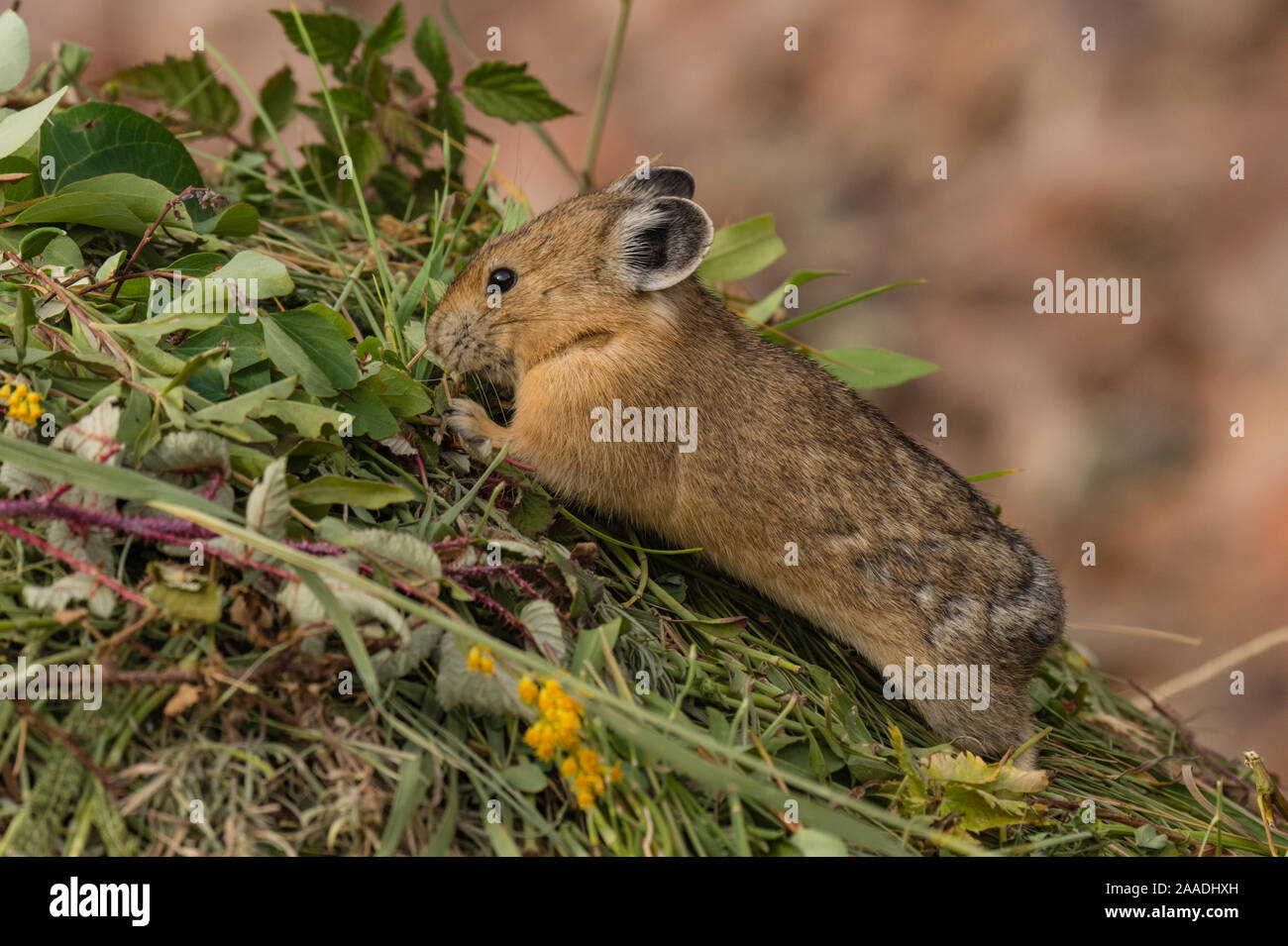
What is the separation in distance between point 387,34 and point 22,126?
160 centimetres

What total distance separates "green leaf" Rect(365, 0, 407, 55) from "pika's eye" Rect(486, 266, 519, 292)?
1.20 meters

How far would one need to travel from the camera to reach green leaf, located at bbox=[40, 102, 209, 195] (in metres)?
3.19

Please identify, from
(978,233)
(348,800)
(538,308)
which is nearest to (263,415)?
(348,800)

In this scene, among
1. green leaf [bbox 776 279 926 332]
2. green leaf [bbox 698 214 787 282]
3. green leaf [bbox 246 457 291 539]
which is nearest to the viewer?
green leaf [bbox 246 457 291 539]

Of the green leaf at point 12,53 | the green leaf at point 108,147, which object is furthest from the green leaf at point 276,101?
the green leaf at point 108,147

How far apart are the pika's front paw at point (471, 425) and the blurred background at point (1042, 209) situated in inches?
175

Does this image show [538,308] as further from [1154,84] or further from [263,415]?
[1154,84]

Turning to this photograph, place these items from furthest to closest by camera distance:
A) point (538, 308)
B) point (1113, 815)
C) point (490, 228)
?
point (490, 228), point (538, 308), point (1113, 815)

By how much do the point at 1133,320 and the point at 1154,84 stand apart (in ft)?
5.81

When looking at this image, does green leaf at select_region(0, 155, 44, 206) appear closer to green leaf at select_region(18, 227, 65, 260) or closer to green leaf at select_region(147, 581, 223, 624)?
green leaf at select_region(18, 227, 65, 260)

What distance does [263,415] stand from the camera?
2.59 metres

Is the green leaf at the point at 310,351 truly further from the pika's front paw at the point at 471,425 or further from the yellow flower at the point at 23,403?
the yellow flower at the point at 23,403

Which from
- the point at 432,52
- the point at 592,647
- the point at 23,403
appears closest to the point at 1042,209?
the point at 432,52

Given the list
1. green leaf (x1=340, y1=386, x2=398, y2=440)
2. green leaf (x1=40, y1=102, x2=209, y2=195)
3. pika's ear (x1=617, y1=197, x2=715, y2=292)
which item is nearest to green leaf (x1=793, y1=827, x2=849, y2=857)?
green leaf (x1=340, y1=386, x2=398, y2=440)
